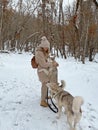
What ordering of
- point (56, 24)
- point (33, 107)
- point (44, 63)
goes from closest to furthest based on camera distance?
point (44, 63)
point (33, 107)
point (56, 24)

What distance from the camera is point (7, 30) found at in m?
47.8

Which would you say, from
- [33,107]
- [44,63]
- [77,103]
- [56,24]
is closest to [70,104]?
[77,103]

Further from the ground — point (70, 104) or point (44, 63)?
point (44, 63)

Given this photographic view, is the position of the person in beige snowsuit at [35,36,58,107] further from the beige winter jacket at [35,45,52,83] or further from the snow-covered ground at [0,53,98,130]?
the snow-covered ground at [0,53,98,130]

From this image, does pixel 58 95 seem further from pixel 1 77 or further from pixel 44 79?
pixel 1 77

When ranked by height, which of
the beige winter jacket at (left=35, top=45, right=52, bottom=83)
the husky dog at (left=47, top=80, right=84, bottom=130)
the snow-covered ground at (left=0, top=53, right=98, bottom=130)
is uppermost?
the beige winter jacket at (left=35, top=45, right=52, bottom=83)

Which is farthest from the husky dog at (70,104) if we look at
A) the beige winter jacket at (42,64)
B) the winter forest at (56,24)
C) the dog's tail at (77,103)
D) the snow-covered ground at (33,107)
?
the winter forest at (56,24)

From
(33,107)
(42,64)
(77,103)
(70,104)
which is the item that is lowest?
(33,107)

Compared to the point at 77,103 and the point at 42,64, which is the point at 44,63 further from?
the point at 77,103

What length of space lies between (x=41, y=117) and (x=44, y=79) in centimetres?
117

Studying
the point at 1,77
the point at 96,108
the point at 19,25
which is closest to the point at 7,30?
the point at 19,25

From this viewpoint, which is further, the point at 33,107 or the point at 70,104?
the point at 33,107

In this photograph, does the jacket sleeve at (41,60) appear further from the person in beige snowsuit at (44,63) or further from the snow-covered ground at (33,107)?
the snow-covered ground at (33,107)

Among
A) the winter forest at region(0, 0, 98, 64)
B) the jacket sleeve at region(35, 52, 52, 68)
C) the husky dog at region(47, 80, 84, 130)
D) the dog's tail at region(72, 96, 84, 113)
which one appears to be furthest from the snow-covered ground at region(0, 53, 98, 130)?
the winter forest at region(0, 0, 98, 64)
